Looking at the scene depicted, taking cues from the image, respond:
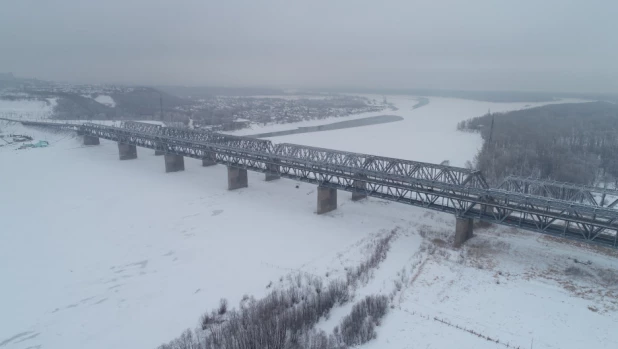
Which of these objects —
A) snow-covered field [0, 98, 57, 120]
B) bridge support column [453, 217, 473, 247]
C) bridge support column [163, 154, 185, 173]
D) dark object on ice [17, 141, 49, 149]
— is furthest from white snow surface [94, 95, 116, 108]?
bridge support column [453, 217, 473, 247]

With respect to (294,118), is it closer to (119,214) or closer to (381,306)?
(119,214)

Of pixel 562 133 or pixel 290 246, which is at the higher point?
pixel 562 133

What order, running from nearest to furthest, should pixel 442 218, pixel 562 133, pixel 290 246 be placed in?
1. pixel 290 246
2. pixel 442 218
3. pixel 562 133

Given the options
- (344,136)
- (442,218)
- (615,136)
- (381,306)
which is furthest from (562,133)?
(381,306)

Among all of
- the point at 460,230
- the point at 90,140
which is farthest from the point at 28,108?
the point at 460,230

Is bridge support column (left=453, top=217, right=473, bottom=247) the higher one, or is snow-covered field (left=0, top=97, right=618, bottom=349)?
bridge support column (left=453, top=217, right=473, bottom=247)

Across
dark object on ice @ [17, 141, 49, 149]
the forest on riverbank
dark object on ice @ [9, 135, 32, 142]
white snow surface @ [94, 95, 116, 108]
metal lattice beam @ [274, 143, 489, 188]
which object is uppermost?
white snow surface @ [94, 95, 116, 108]

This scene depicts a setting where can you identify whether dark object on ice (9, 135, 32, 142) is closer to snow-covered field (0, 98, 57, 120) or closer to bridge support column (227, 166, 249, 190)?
snow-covered field (0, 98, 57, 120)
